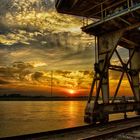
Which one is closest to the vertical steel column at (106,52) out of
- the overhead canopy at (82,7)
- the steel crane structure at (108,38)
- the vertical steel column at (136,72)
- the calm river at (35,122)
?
the steel crane structure at (108,38)

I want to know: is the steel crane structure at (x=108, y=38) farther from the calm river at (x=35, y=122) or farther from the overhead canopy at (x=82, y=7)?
the calm river at (x=35, y=122)

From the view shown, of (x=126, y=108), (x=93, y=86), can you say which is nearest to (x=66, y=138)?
(x=93, y=86)

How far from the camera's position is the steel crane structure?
610 inches

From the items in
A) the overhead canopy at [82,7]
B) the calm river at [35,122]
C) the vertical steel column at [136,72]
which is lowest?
the calm river at [35,122]

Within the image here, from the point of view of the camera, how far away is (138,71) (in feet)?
65.3

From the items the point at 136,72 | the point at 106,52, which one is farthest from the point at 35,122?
the point at 106,52

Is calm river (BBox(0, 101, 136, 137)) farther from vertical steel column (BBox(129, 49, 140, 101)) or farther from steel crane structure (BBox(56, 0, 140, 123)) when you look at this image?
steel crane structure (BBox(56, 0, 140, 123))

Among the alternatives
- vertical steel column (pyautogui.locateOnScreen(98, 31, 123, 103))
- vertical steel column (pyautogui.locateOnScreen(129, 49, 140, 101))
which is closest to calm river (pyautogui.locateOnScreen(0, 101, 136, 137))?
vertical steel column (pyautogui.locateOnScreen(129, 49, 140, 101))

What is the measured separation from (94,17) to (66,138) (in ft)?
36.8

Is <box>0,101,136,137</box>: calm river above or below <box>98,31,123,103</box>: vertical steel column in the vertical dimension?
below

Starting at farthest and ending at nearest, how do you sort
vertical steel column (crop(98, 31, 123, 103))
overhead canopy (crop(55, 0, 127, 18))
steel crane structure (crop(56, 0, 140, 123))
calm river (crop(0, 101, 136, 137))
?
calm river (crop(0, 101, 136, 137)) → overhead canopy (crop(55, 0, 127, 18)) → vertical steel column (crop(98, 31, 123, 103)) → steel crane structure (crop(56, 0, 140, 123))

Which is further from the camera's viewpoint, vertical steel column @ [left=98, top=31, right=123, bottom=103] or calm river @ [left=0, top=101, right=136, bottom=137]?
calm river @ [left=0, top=101, right=136, bottom=137]

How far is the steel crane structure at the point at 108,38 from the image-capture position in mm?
15492

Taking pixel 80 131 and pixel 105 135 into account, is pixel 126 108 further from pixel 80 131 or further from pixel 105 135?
pixel 105 135
